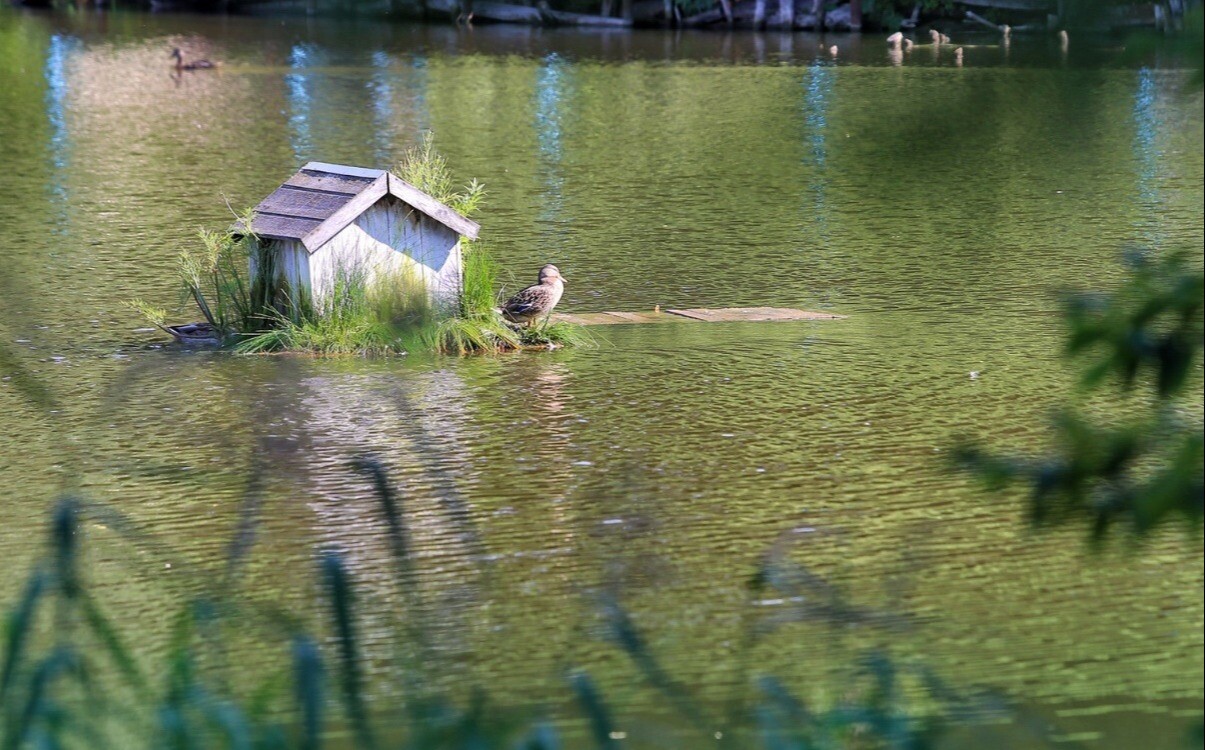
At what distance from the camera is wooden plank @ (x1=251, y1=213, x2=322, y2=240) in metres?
9.20

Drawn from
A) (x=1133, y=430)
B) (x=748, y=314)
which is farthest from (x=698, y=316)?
(x=1133, y=430)

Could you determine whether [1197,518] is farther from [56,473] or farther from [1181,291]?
[56,473]

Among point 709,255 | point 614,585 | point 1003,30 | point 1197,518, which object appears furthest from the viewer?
point 709,255

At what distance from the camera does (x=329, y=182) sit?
9.68m

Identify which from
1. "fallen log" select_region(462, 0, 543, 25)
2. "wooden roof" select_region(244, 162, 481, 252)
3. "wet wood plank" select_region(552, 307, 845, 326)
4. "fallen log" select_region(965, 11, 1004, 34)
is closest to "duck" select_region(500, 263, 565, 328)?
"wooden roof" select_region(244, 162, 481, 252)

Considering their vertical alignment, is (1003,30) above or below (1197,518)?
above

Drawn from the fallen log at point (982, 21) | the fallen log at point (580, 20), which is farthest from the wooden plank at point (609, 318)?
the fallen log at point (580, 20)

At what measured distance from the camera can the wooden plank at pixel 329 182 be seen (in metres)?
9.40

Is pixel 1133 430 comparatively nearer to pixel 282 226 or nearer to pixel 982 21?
pixel 982 21

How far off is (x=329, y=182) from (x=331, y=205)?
0.40m

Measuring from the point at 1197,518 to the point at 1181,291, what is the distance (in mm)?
324

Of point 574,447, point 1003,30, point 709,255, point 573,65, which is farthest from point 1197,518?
point 573,65

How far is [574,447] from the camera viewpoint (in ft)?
24.5

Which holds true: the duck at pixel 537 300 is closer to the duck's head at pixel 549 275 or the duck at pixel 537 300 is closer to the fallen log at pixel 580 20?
the duck's head at pixel 549 275
